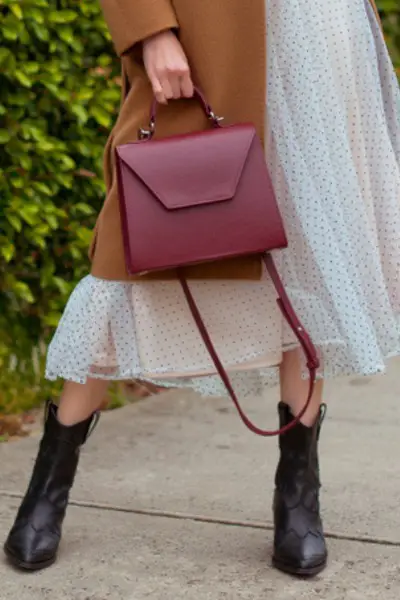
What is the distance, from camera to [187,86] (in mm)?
2350

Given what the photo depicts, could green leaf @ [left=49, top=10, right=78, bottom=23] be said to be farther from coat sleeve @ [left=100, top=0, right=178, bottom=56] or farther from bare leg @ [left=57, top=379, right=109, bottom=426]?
bare leg @ [left=57, top=379, right=109, bottom=426]

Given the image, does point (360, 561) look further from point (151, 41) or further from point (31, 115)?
point (31, 115)

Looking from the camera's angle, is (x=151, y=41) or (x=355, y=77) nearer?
(x=151, y=41)

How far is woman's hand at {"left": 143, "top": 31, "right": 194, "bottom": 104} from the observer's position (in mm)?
2334

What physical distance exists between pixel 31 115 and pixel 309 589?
75.4 inches

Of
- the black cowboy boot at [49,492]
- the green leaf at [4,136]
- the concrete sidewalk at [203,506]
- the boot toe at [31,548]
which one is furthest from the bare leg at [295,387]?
the green leaf at [4,136]

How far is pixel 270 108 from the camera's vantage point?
8.04ft

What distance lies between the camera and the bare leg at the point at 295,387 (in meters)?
2.59

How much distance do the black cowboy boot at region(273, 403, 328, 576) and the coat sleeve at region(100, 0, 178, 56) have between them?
0.83 meters

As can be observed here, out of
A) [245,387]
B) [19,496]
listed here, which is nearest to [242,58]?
[245,387]

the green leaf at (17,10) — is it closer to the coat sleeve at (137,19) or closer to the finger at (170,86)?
the coat sleeve at (137,19)

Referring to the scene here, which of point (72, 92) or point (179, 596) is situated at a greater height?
point (72, 92)

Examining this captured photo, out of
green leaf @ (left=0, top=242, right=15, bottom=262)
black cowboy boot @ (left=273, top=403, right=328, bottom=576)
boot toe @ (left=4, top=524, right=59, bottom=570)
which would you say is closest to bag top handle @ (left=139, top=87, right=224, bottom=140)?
black cowboy boot @ (left=273, top=403, right=328, bottom=576)

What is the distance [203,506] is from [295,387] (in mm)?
618
